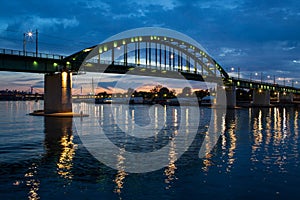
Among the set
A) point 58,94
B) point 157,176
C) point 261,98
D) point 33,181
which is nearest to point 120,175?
point 157,176

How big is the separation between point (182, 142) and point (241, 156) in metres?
7.05

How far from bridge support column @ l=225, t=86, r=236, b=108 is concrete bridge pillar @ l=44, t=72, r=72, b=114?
7263cm

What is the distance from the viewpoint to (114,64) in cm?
8144

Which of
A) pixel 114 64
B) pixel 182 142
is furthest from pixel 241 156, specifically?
pixel 114 64

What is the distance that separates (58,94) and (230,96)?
8031 cm

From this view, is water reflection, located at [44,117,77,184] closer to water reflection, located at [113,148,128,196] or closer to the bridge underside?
water reflection, located at [113,148,128,196]

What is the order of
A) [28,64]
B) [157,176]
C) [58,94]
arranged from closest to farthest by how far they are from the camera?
1. [157,176]
2. [28,64]
3. [58,94]

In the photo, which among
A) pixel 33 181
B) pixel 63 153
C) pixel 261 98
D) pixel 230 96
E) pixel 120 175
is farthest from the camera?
pixel 261 98

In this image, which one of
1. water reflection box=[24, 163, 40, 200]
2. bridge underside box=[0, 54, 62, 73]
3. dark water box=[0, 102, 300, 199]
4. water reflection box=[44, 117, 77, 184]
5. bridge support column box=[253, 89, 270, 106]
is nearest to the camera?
water reflection box=[24, 163, 40, 200]

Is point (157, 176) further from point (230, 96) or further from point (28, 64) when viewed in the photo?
point (230, 96)

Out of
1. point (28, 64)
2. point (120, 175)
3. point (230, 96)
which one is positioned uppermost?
point (28, 64)

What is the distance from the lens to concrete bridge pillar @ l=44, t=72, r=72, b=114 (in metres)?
63.5

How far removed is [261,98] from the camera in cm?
15575

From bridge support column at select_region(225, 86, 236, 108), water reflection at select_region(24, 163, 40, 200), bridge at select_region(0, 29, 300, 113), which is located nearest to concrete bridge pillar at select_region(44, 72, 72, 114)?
bridge at select_region(0, 29, 300, 113)
